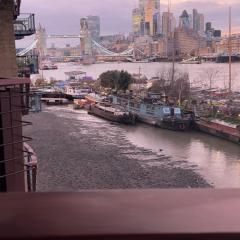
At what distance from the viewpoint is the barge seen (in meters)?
16.7

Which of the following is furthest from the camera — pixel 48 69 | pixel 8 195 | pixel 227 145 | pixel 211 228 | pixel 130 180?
pixel 48 69

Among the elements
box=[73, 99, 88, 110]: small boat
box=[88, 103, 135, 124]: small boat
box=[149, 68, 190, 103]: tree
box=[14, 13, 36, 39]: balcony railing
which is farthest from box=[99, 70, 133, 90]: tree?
box=[14, 13, 36, 39]: balcony railing

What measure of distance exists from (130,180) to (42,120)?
1112cm

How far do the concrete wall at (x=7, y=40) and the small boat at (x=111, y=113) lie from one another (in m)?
12.9

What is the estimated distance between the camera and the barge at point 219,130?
16719 millimetres

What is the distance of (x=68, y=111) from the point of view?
2622 cm

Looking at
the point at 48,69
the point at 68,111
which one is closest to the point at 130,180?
the point at 68,111

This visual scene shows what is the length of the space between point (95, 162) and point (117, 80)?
18.1 m

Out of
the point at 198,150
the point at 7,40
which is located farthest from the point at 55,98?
the point at 7,40

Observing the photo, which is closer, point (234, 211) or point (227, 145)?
point (234, 211)

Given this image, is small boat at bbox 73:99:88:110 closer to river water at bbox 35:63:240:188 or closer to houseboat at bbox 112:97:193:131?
houseboat at bbox 112:97:193:131

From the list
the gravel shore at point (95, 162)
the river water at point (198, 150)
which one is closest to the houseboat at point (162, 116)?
the river water at point (198, 150)

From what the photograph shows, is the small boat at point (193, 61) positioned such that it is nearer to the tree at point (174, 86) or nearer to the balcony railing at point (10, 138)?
the tree at point (174, 86)

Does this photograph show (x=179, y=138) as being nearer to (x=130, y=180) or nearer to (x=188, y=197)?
(x=130, y=180)
